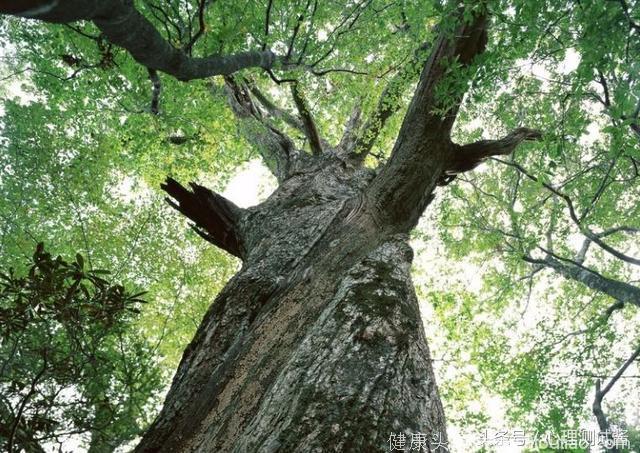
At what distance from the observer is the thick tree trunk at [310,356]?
65.1 inches

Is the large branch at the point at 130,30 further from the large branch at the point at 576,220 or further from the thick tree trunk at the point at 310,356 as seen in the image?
the large branch at the point at 576,220

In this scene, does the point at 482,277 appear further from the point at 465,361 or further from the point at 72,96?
the point at 72,96

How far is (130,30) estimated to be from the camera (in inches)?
84.7

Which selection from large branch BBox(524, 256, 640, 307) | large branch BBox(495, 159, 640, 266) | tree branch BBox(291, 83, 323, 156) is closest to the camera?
large branch BBox(495, 159, 640, 266)

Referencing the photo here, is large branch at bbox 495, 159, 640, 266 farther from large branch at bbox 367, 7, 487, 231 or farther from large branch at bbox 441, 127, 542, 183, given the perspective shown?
large branch at bbox 367, 7, 487, 231

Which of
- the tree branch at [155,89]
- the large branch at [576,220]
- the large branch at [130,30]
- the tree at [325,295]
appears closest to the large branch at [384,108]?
the tree at [325,295]

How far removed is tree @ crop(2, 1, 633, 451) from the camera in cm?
174

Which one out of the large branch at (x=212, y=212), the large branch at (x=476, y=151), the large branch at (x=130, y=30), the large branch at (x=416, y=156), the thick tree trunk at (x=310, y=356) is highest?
the large branch at (x=476, y=151)

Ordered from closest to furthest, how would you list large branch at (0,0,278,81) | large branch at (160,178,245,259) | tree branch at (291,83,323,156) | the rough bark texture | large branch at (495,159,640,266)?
1. large branch at (0,0,278,81)
2. the rough bark texture
3. large branch at (160,178,245,259)
4. large branch at (495,159,640,266)
5. tree branch at (291,83,323,156)

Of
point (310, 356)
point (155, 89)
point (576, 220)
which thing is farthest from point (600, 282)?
point (155, 89)

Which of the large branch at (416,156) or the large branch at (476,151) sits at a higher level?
the large branch at (476,151)

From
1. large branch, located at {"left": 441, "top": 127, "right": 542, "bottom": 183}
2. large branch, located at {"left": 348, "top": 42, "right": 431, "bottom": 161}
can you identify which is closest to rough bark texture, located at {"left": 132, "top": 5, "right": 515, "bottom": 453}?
large branch, located at {"left": 441, "top": 127, "right": 542, "bottom": 183}

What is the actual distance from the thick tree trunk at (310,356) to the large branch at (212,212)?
0.46 metres

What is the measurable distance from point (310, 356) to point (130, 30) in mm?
2072
